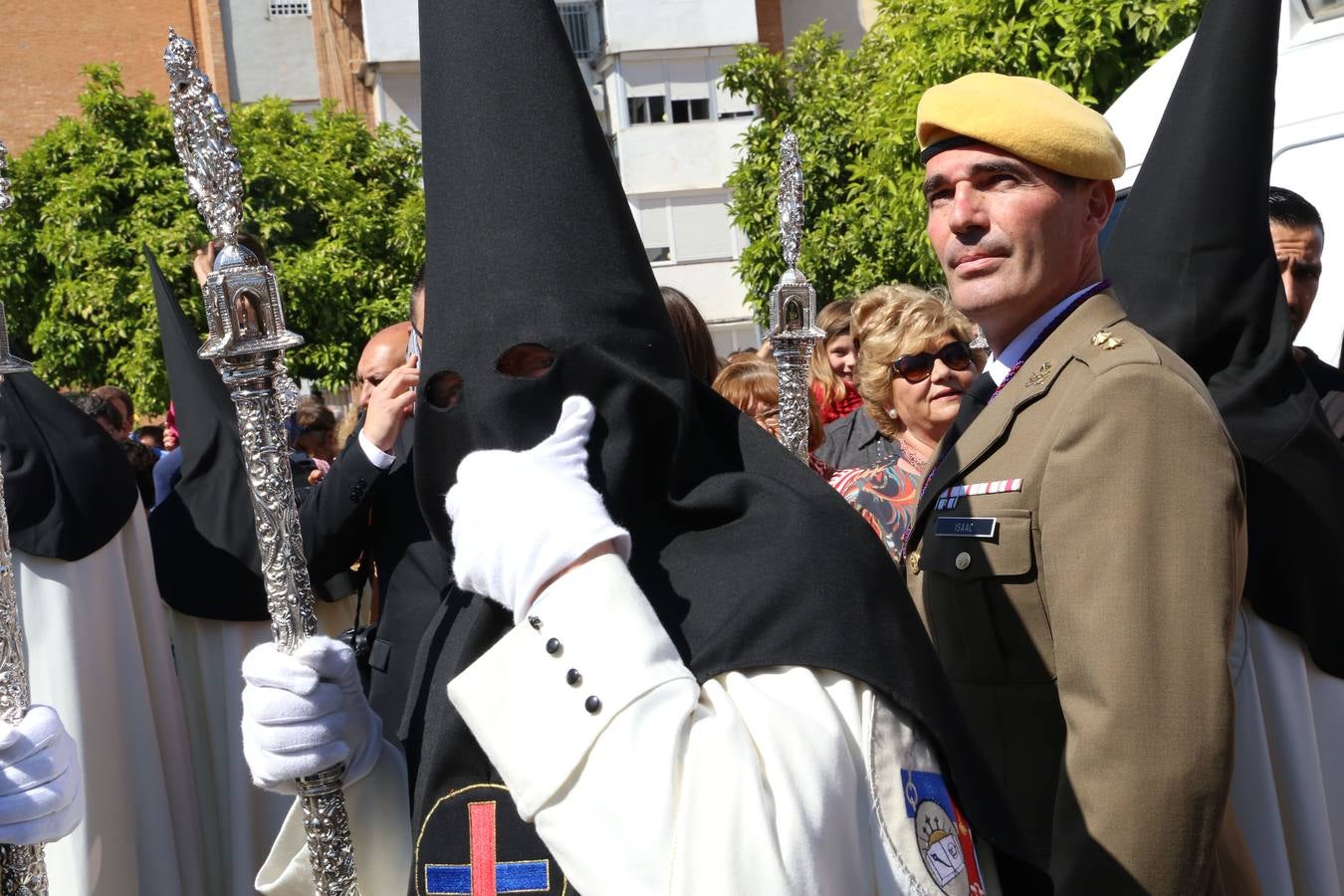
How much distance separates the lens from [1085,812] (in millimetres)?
2279

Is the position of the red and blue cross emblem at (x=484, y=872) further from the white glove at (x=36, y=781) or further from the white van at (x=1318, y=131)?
the white van at (x=1318, y=131)

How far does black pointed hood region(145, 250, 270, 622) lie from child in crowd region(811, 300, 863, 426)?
8.18 ft

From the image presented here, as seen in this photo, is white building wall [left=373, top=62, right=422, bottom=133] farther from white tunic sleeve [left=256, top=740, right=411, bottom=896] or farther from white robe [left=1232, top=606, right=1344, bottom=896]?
white tunic sleeve [left=256, top=740, right=411, bottom=896]

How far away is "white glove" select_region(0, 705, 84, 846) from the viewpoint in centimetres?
267

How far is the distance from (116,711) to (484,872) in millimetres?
3240

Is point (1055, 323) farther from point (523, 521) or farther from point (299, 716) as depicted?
point (299, 716)

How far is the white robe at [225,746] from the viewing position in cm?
508

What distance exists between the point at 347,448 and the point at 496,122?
2.08 metres

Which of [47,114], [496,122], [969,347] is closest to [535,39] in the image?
[496,122]

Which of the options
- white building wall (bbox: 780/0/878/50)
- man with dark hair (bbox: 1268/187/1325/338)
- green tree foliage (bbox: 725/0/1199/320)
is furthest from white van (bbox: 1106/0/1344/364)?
white building wall (bbox: 780/0/878/50)

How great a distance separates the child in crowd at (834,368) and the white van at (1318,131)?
144cm

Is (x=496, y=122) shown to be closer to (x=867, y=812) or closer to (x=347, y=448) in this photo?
(x=867, y=812)

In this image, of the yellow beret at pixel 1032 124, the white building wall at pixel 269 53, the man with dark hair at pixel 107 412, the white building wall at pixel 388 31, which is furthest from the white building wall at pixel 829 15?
the yellow beret at pixel 1032 124

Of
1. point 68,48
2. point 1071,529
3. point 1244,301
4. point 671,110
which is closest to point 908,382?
point 1244,301
